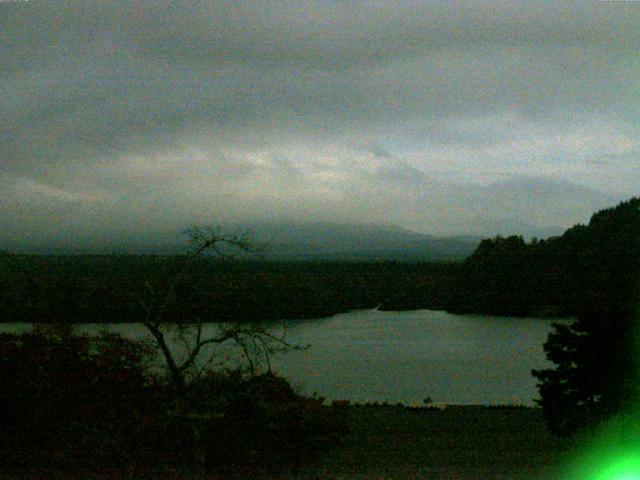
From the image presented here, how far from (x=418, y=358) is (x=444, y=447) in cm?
1259

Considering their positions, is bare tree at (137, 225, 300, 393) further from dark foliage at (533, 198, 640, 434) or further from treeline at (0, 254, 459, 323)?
dark foliage at (533, 198, 640, 434)

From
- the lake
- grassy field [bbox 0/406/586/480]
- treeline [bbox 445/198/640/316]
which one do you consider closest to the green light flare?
grassy field [bbox 0/406/586/480]

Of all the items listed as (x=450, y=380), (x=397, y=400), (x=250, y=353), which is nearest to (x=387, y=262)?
(x=450, y=380)

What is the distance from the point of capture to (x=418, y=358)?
24031 mm

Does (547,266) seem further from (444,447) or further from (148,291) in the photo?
(148,291)

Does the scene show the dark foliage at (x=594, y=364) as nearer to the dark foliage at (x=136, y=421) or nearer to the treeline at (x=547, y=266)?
the dark foliage at (x=136, y=421)

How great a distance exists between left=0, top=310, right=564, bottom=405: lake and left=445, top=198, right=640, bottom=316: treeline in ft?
2.91

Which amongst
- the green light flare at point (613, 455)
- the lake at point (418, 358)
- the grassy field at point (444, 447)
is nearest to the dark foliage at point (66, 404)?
the grassy field at point (444, 447)

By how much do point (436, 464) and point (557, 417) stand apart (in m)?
2.39

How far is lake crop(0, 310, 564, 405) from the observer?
18.9 m

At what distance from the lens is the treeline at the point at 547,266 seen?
2145 centimetres

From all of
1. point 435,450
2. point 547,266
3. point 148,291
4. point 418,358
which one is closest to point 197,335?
point 148,291

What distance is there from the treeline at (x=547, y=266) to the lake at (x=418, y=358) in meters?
0.89

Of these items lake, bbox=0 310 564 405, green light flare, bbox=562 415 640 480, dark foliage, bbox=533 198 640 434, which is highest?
dark foliage, bbox=533 198 640 434
